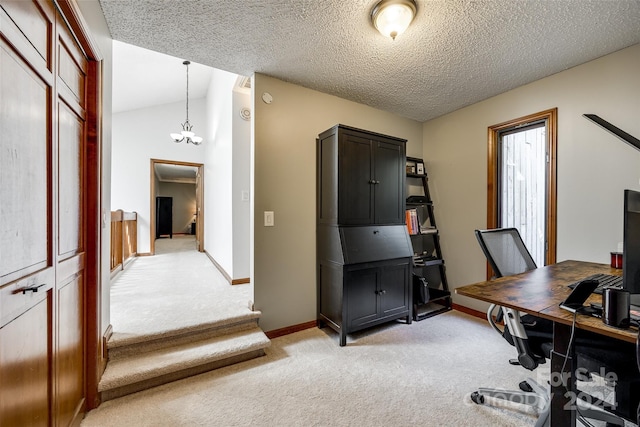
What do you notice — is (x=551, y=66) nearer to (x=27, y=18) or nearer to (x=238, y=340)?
(x=27, y=18)

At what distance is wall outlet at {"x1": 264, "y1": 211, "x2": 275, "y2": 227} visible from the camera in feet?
7.68

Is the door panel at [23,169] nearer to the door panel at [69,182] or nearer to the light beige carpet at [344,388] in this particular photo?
the door panel at [69,182]

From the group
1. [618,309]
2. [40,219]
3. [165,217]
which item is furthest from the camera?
[165,217]

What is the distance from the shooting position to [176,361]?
1.75 meters

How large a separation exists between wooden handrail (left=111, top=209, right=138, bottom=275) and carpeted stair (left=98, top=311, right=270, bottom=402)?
2141 millimetres

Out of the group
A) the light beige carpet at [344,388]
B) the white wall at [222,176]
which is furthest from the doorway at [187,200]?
the light beige carpet at [344,388]

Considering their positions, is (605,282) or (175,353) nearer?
(605,282)

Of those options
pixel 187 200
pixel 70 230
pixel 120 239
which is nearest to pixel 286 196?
pixel 70 230

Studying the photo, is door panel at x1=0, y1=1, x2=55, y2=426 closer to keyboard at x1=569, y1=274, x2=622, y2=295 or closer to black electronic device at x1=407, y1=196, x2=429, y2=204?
keyboard at x1=569, y1=274, x2=622, y2=295

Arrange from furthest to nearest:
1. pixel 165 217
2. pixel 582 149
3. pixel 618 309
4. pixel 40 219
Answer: pixel 165 217 → pixel 582 149 → pixel 40 219 → pixel 618 309

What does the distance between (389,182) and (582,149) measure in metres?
1.56

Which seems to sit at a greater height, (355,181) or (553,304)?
(355,181)

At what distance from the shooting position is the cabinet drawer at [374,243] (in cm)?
227

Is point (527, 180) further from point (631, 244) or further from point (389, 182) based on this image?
point (631, 244)
